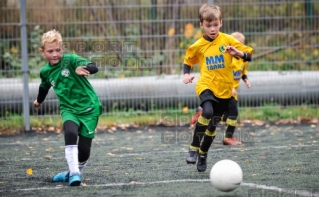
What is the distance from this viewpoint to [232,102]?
9.39m

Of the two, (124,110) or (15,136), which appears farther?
(124,110)

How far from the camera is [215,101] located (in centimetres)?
681

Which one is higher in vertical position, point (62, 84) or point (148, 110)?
point (62, 84)

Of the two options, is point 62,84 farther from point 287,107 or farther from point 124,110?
point 287,107

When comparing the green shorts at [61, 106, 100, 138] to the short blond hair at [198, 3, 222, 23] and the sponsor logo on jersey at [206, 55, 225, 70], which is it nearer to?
the sponsor logo on jersey at [206, 55, 225, 70]

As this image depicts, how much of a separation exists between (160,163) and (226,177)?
2.28 metres

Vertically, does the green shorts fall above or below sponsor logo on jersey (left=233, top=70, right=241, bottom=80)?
below

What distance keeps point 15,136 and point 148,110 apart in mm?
2516

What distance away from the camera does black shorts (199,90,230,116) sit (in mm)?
6770

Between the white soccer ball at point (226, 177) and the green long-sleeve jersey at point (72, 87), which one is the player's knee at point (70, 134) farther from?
the white soccer ball at point (226, 177)

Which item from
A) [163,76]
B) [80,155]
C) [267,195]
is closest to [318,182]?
[267,195]

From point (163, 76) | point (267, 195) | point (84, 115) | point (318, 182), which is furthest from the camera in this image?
point (163, 76)

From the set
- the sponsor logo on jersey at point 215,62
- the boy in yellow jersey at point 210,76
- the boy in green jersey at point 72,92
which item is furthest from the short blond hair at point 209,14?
the boy in green jersey at point 72,92

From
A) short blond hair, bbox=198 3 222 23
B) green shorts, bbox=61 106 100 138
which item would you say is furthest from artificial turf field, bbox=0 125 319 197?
short blond hair, bbox=198 3 222 23
